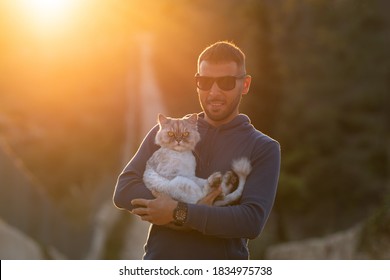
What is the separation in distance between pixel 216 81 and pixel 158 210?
958 millimetres

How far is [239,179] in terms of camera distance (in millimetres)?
5930

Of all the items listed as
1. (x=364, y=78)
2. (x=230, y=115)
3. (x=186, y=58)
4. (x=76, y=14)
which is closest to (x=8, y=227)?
(x=230, y=115)

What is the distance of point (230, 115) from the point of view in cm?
623

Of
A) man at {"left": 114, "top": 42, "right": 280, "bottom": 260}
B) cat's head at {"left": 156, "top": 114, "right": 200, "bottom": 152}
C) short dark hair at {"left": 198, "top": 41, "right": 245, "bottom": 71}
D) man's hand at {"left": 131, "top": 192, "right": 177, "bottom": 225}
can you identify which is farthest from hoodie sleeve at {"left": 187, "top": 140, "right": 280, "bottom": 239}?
short dark hair at {"left": 198, "top": 41, "right": 245, "bottom": 71}

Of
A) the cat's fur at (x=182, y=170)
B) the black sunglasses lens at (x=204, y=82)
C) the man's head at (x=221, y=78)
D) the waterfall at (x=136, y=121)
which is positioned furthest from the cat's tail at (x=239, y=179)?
the waterfall at (x=136, y=121)

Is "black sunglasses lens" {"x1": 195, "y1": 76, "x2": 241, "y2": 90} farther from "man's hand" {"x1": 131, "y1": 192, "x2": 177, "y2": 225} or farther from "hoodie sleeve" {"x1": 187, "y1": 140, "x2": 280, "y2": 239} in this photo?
"man's hand" {"x1": 131, "y1": 192, "x2": 177, "y2": 225}

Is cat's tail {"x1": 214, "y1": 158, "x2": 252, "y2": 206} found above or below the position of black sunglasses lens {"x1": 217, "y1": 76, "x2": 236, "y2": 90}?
below

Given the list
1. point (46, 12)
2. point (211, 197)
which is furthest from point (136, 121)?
point (211, 197)

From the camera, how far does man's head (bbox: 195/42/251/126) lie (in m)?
6.02

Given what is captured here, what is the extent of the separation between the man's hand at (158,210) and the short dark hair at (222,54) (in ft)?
3.27

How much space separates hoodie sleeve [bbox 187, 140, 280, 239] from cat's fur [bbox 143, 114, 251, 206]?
0.09 metres

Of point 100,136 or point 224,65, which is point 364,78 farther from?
point 224,65

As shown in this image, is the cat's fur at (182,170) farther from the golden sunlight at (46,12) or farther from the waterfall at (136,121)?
the golden sunlight at (46,12)

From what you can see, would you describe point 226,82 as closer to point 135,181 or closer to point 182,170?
point 182,170
